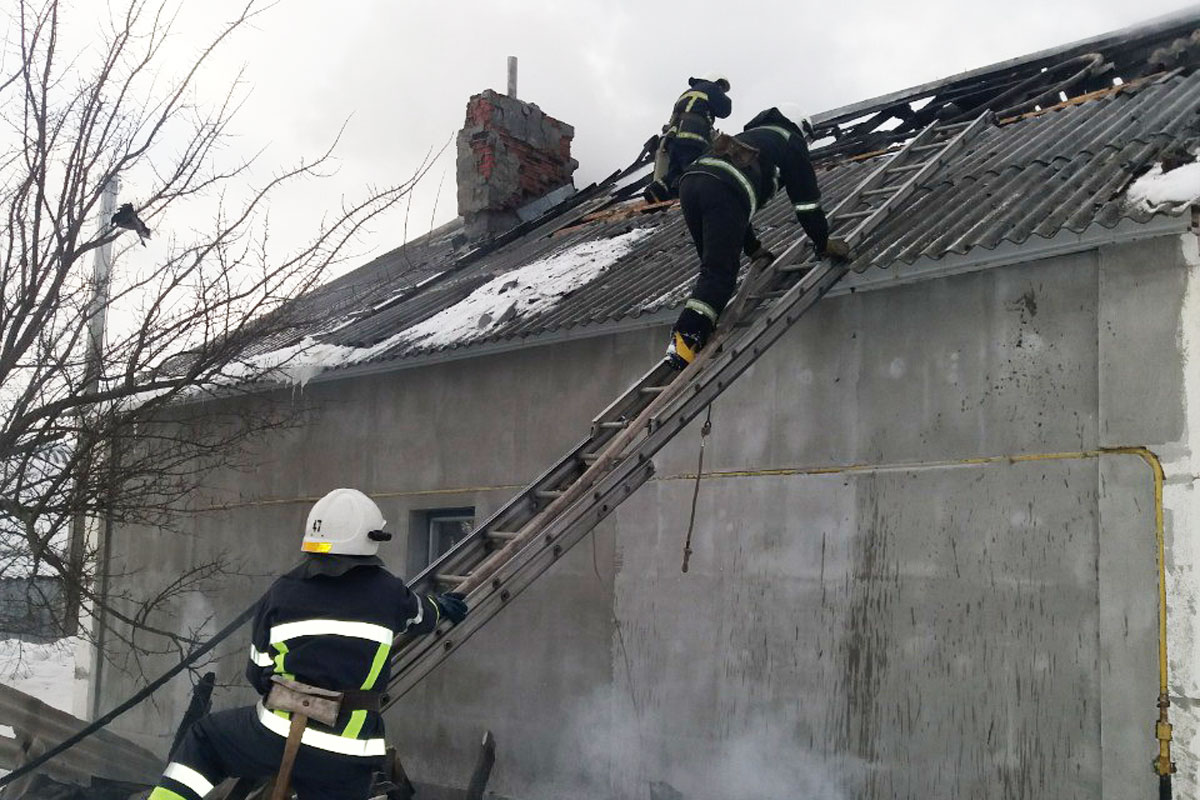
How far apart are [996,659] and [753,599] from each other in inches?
53.9

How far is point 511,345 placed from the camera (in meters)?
7.55

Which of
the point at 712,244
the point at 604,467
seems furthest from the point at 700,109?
the point at 604,467

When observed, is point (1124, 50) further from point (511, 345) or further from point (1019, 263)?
point (511, 345)

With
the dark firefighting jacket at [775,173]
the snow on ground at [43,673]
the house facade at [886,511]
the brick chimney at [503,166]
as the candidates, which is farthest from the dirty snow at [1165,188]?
the snow on ground at [43,673]

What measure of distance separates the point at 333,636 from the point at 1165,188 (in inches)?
151

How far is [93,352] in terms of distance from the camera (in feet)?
20.4

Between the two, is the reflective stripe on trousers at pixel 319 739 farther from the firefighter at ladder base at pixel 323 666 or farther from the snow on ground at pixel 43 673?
the snow on ground at pixel 43 673

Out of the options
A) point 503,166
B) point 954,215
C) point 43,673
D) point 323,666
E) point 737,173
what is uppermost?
point 503,166

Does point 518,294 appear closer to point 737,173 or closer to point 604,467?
point 737,173

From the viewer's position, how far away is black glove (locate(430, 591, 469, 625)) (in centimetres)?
416

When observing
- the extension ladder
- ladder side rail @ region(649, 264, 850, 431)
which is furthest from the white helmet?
ladder side rail @ region(649, 264, 850, 431)

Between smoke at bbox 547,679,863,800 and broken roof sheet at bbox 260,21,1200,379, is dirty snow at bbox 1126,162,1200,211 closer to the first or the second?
broken roof sheet at bbox 260,21,1200,379

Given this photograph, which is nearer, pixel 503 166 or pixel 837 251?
pixel 837 251

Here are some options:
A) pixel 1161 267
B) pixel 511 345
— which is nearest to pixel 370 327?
pixel 511 345
